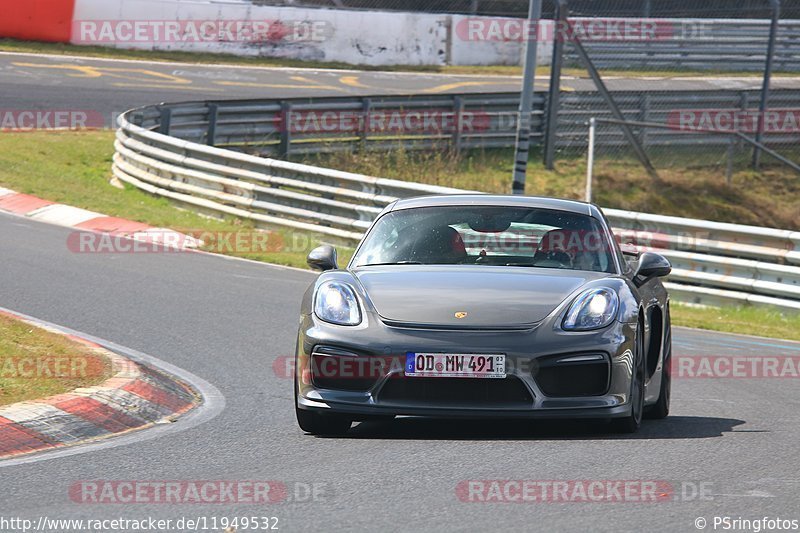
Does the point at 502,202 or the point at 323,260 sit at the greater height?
the point at 502,202

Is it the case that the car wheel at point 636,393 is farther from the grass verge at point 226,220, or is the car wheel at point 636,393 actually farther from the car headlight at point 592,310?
the grass verge at point 226,220

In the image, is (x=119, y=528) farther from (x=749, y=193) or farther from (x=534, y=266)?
(x=749, y=193)

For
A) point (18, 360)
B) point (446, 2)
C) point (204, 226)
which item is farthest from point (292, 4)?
point (18, 360)

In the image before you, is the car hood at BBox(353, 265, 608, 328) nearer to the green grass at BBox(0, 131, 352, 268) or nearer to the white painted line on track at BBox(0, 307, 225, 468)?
the white painted line on track at BBox(0, 307, 225, 468)

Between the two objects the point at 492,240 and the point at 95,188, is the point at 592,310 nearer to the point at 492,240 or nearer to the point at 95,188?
the point at 492,240

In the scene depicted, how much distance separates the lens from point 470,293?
23.9 ft

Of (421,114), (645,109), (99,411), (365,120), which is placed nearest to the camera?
(99,411)

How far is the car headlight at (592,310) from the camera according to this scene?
712 cm

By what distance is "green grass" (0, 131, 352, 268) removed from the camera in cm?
1856

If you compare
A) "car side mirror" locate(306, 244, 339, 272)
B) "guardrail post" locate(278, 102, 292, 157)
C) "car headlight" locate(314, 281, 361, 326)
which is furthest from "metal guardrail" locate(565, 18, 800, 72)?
"car headlight" locate(314, 281, 361, 326)

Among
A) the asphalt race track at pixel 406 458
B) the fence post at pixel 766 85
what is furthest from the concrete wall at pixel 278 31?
the asphalt race track at pixel 406 458

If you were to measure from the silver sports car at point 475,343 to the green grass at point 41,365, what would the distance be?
1562mm

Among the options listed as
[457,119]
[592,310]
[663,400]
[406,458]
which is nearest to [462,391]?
[406,458]

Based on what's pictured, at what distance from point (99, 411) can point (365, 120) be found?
17.9m
